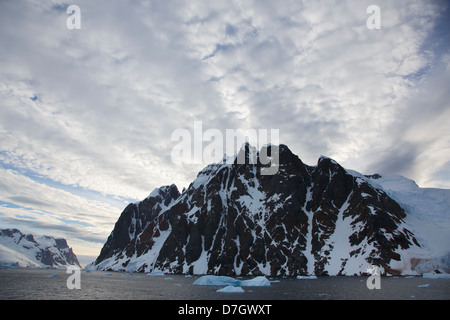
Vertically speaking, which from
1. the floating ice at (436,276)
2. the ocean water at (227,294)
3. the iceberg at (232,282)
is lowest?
the floating ice at (436,276)

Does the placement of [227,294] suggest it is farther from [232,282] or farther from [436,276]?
[436,276]

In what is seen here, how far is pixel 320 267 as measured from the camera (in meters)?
175

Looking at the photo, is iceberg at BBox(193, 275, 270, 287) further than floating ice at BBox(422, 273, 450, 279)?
No

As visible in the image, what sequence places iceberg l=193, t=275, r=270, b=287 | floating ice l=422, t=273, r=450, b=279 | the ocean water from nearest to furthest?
the ocean water < iceberg l=193, t=275, r=270, b=287 < floating ice l=422, t=273, r=450, b=279

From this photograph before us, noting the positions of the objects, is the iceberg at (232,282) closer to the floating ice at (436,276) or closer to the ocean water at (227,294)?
the ocean water at (227,294)

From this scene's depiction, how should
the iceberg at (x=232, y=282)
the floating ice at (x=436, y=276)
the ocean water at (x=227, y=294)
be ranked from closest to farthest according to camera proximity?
1. the ocean water at (x=227, y=294)
2. the iceberg at (x=232, y=282)
3. the floating ice at (x=436, y=276)

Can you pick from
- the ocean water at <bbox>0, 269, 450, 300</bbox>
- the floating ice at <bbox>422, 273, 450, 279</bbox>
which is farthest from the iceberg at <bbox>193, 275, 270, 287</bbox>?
the floating ice at <bbox>422, 273, 450, 279</bbox>

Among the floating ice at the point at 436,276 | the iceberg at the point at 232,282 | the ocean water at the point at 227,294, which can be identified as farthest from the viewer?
the floating ice at the point at 436,276

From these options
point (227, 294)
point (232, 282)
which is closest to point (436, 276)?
point (232, 282)

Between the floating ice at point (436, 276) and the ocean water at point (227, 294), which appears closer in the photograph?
the ocean water at point (227, 294)

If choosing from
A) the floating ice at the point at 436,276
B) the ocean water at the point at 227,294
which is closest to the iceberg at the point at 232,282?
the ocean water at the point at 227,294

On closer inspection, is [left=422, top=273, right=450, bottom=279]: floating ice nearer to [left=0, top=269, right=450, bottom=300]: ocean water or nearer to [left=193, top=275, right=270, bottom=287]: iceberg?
[left=0, top=269, right=450, bottom=300]: ocean water
